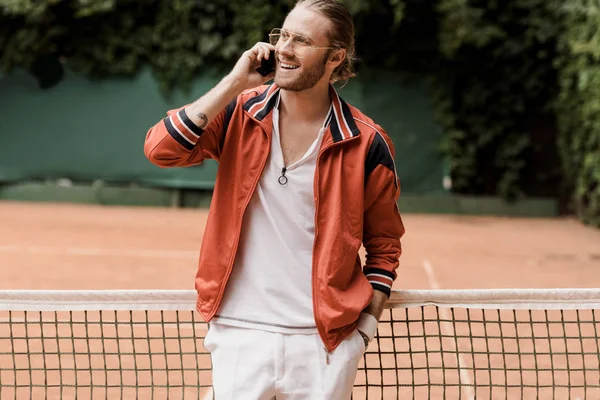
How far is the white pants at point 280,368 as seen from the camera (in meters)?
2.05

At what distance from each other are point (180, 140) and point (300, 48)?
0.43 metres

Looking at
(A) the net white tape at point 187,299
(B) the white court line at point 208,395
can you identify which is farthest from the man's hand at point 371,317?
(B) the white court line at point 208,395

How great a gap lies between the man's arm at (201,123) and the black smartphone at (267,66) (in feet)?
0.04

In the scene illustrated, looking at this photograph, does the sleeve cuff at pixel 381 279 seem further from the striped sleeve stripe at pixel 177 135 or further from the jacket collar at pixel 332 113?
the striped sleeve stripe at pixel 177 135

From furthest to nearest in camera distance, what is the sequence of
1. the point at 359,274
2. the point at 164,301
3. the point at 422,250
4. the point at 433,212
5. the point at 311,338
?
the point at 433,212, the point at 422,250, the point at 164,301, the point at 359,274, the point at 311,338

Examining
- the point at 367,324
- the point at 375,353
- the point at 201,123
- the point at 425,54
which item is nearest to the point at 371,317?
the point at 367,324

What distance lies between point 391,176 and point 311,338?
0.52 metres

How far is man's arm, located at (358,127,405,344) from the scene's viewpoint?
86.0 inches

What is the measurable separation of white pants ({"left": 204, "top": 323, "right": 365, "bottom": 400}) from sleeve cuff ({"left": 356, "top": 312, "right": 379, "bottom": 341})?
0.33ft

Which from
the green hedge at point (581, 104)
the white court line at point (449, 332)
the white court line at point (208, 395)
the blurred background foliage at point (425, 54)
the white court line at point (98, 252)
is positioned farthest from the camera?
the blurred background foliage at point (425, 54)

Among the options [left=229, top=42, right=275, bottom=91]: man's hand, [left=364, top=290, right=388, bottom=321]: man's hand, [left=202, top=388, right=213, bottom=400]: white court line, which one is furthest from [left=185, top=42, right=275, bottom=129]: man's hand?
[left=202, top=388, right=213, bottom=400]: white court line

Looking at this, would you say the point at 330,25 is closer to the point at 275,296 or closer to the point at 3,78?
the point at 275,296

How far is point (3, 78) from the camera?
14.4 m

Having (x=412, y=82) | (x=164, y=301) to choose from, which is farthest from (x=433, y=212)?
(x=164, y=301)
